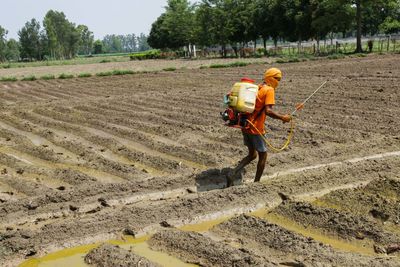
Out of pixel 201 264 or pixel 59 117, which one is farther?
pixel 59 117

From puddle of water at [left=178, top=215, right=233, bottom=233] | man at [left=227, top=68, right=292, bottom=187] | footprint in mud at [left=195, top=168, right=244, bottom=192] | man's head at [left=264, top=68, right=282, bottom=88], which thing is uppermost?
man's head at [left=264, top=68, right=282, bottom=88]

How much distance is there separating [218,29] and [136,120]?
150ft

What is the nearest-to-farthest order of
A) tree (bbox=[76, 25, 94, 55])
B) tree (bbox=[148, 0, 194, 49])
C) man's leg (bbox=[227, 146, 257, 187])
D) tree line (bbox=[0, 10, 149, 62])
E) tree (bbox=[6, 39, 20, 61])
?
man's leg (bbox=[227, 146, 257, 187]) → tree (bbox=[148, 0, 194, 49]) → tree line (bbox=[0, 10, 149, 62]) → tree (bbox=[6, 39, 20, 61]) → tree (bbox=[76, 25, 94, 55])

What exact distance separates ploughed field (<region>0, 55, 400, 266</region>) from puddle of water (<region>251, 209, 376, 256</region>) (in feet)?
0.04

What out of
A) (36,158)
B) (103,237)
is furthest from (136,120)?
(103,237)

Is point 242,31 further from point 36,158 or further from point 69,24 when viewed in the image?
point 69,24

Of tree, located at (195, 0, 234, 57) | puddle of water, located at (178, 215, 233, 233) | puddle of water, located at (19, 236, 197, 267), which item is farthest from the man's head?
tree, located at (195, 0, 234, 57)

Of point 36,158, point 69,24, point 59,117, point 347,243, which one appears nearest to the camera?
point 347,243

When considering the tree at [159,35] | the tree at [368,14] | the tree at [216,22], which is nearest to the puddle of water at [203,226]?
the tree at [368,14]

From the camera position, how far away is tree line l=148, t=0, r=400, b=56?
40.9 m

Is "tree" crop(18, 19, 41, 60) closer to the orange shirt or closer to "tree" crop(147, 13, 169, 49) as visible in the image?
"tree" crop(147, 13, 169, 49)

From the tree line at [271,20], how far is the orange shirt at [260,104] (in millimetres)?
35589

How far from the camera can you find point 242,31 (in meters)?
55.9

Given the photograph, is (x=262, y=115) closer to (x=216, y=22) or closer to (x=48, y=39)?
(x=216, y=22)
